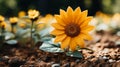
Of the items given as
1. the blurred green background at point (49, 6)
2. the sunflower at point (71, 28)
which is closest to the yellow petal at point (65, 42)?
the sunflower at point (71, 28)

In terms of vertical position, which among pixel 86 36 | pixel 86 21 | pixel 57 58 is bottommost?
pixel 57 58

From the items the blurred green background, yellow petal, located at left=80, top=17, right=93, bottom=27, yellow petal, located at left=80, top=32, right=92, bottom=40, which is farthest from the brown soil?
the blurred green background

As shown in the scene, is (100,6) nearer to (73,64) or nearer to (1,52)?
(1,52)

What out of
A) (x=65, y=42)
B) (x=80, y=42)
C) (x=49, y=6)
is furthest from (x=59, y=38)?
(x=49, y=6)

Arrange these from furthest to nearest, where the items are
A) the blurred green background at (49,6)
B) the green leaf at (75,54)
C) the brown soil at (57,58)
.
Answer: the blurred green background at (49,6)
the green leaf at (75,54)
the brown soil at (57,58)

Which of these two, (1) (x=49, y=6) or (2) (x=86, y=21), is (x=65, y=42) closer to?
(2) (x=86, y=21)

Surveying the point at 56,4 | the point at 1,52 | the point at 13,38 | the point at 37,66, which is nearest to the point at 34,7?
the point at 56,4

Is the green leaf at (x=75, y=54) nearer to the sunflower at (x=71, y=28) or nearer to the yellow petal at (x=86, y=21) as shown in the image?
the sunflower at (x=71, y=28)
